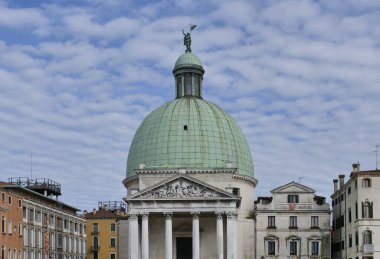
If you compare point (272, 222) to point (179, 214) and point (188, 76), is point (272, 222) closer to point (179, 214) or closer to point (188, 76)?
point (179, 214)

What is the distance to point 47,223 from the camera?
3278 inches

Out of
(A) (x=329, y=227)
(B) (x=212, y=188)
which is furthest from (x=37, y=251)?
(A) (x=329, y=227)

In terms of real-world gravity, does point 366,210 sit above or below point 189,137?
below

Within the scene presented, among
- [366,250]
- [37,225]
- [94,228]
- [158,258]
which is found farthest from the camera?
[94,228]

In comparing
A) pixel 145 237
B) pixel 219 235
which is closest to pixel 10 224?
pixel 145 237

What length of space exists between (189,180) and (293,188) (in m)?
12.3

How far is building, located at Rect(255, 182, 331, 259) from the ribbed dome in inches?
222

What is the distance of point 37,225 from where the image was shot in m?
79.7

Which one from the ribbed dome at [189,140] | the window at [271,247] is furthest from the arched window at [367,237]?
the ribbed dome at [189,140]

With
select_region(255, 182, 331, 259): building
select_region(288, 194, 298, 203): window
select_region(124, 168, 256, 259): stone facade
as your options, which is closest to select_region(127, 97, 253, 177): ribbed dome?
select_region(124, 168, 256, 259): stone facade

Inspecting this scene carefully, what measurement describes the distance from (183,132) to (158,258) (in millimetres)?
13481

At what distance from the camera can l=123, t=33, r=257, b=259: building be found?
69.3 m

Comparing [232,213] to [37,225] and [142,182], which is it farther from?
[37,225]

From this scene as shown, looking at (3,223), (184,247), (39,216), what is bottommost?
(184,247)
